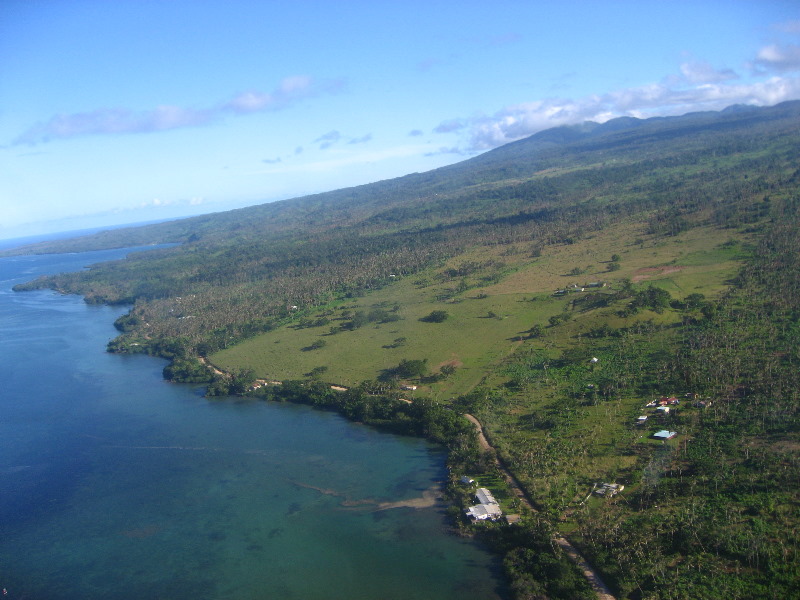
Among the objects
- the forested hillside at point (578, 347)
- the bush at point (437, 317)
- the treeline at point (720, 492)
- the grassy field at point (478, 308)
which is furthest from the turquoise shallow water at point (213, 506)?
the bush at point (437, 317)

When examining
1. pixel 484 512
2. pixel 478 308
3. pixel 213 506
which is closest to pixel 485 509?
pixel 484 512

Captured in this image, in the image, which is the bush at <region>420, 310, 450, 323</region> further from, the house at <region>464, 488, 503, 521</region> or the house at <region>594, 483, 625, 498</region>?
the house at <region>594, 483, 625, 498</region>

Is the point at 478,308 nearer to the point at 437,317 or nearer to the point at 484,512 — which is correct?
the point at 437,317

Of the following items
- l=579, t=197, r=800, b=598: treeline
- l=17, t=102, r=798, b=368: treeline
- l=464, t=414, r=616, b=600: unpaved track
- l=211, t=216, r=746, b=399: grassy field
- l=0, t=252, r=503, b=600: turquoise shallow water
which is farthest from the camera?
l=17, t=102, r=798, b=368: treeline

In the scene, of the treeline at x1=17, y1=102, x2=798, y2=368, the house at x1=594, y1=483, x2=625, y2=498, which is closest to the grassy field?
the treeline at x1=17, y1=102, x2=798, y2=368

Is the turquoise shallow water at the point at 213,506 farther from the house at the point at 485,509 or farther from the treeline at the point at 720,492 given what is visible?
the treeline at the point at 720,492
